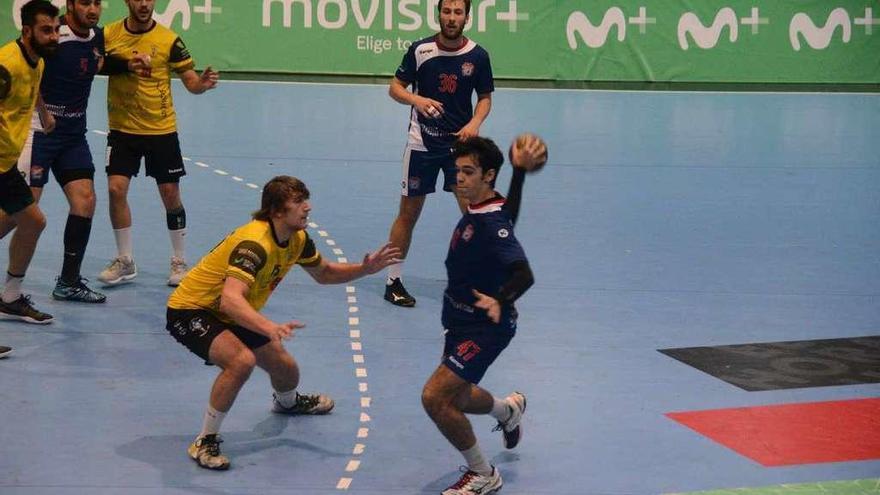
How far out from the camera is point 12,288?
9789 millimetres

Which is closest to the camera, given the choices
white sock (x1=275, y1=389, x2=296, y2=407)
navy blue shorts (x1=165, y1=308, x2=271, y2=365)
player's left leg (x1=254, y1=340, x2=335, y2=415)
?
navy blue shorts (x1=165, y1=308, x2=271, y2=365)

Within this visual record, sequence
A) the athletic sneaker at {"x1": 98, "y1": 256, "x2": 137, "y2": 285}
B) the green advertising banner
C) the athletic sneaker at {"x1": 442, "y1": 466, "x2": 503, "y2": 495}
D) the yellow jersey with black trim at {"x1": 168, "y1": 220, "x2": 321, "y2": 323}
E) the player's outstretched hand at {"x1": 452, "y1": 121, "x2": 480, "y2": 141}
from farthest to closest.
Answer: the green advertising banner
the athletic sneaker at {"x1": 98, "y1": 256, "x2": 137, "y2": 285}
the player's outstretched hand at {"x1": 452, "y1": 121, "x2": 480, "y2": 141}
the yellow jersey with black trim at {"x1": 168, "y1": 220, "x2": 321, "y2": 323}
the athletic sneaker at {"x1": 442, "y1": 466, "x2": 503, "y2": 495}

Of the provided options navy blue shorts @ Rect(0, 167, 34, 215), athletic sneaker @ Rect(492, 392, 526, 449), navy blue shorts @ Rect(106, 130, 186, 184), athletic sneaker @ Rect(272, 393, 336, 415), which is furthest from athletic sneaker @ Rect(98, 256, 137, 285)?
athletic sneaker @ Rect(492, 392, 526, 449)

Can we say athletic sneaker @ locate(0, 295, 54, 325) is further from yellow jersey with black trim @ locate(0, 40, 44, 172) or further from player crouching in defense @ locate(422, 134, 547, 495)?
player crouching in defense @ locate(422, 134, 547, 495)

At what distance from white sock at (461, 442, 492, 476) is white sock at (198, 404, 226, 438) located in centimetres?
133

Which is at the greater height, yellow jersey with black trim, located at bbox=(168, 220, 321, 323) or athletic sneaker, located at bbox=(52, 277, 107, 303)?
yellow jersey with black trim, located at bbox=(168, 220, 321, 323)

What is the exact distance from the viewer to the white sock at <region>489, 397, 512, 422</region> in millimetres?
7500

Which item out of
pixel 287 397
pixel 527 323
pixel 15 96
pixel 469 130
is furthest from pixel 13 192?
pixel 527 323

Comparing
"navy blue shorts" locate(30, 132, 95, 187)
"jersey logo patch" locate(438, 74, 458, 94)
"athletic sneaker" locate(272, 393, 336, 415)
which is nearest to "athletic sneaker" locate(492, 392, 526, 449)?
"athletic sneaker" locate(272, 393, 336, 415)

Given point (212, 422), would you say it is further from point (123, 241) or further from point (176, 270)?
point (123, 241)

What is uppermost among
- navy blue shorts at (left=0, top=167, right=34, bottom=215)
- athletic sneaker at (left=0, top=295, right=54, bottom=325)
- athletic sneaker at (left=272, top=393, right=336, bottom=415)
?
navy blue shorts at (left=0, top=167, right=34, bottom=215)

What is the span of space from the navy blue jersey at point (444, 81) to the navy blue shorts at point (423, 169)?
0.06 metres

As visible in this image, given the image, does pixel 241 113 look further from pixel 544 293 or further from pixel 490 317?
pixel 490 317

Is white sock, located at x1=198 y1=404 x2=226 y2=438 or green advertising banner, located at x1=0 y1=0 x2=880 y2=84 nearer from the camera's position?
white sock, located at x1=198 y1=404 x2=226 y2=438
